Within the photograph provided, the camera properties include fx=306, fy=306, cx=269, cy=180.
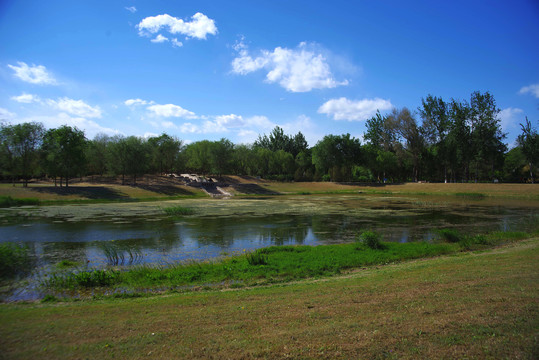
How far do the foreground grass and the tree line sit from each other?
62249 millimetres

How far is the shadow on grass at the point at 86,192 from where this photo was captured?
53.0m

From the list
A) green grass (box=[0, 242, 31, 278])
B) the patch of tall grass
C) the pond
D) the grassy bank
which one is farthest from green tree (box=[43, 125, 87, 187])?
the grassy bank

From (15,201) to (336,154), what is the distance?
77050mm

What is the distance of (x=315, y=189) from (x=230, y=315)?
7440 cm

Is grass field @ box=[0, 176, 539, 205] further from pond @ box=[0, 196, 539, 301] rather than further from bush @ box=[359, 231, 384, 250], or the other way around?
bush @ box=[359, 231, 384, 250]

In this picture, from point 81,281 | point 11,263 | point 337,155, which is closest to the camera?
point 81,281

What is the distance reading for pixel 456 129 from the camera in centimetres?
7725

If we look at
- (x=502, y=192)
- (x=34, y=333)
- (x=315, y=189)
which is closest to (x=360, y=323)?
(x=34, y=333)

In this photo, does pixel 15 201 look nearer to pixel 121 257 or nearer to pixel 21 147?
pixel 21 147

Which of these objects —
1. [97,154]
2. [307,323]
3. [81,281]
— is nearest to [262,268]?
[307,323]

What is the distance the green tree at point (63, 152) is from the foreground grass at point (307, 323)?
59341 mm

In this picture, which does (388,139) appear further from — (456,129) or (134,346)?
(134,346)

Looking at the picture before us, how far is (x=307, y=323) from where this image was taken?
635cm

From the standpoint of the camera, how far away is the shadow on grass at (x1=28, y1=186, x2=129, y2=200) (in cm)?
5297
